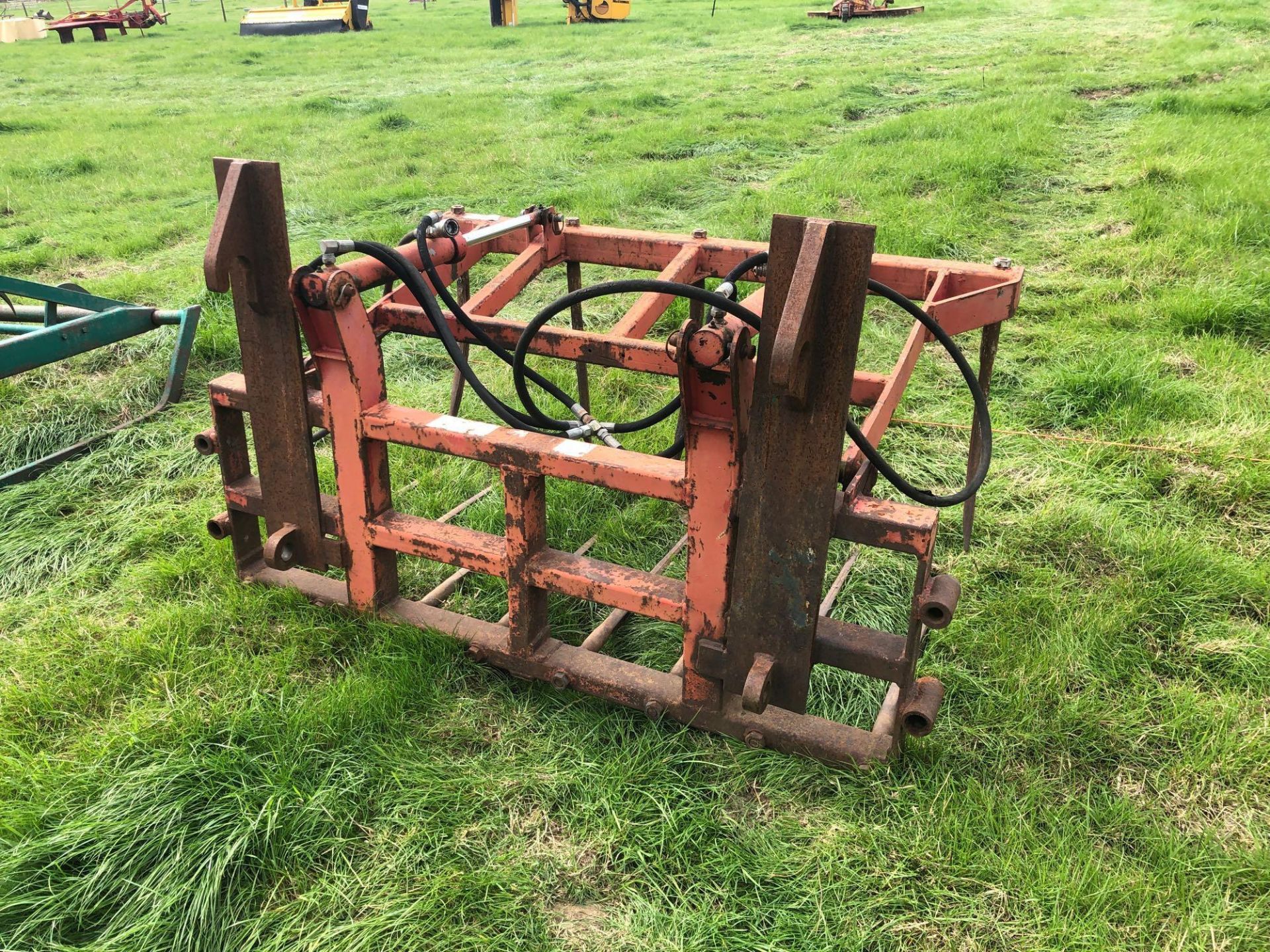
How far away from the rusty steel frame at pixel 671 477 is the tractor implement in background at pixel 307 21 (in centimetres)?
2713

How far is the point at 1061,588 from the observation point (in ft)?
11.2

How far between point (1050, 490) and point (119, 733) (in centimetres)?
353

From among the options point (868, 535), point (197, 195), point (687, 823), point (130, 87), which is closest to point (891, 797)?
point (687, 823)

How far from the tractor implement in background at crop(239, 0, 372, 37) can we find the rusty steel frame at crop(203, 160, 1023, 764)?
1068 inches

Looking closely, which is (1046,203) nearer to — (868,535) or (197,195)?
(868,535)

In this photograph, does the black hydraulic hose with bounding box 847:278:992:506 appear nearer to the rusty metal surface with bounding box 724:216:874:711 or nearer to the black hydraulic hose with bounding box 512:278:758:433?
the rusty metal surface with bounding box 724:216:874:711

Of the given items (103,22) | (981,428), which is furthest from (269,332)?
(103,22)

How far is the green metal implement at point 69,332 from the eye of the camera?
4184 mm

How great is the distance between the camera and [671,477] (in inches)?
97.4

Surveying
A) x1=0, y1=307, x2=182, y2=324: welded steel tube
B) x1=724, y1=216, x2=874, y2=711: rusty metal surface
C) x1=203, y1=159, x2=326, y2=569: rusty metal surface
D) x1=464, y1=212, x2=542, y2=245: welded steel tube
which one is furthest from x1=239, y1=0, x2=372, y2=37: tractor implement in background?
x1=724, y1=216, x2=874, y2=711: rusty metal surface

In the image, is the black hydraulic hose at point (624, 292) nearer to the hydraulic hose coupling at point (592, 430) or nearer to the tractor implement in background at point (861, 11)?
the hydraulic hose coupling at point (592, 430)

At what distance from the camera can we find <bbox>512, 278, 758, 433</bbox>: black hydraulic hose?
2295 mm

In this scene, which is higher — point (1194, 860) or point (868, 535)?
point (868, 535)

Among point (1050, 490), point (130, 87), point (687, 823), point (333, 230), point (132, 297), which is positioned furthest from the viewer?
point (130, 87)
